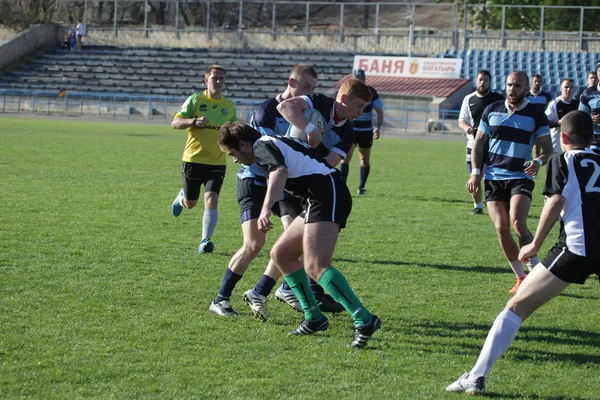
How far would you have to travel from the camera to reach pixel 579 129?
4.91 meters

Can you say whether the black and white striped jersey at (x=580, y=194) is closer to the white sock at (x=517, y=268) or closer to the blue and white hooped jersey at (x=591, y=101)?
the white sock at (x=517, y=268)

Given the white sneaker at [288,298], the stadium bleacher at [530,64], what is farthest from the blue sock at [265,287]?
the stadium bleacher at [530,64]

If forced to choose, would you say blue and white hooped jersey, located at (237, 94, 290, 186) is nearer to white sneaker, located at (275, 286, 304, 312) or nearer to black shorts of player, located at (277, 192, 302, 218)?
black shorts of player, located at (277, 192, 302, 218)

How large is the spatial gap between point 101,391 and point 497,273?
16.0 ft

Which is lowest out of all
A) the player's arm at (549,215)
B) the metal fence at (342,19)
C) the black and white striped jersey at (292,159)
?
the player's arm at (549,215)

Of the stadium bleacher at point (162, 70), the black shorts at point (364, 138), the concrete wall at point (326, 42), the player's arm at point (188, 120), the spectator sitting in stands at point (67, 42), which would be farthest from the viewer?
the spectator sitting in stands at point (67, 42)

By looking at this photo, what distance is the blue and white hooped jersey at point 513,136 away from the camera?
792 cm

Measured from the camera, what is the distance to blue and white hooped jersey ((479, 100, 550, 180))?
7918mm

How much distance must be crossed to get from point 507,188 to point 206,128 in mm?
3256

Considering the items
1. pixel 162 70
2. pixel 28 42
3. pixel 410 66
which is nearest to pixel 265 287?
pixel 410 66

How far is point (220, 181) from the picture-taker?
9391 millimetres

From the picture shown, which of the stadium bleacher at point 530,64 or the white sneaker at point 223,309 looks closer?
the white sneaker at point 223,309

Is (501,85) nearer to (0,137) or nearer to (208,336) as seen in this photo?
(0,137)

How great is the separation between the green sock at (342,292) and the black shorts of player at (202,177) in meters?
3.86
